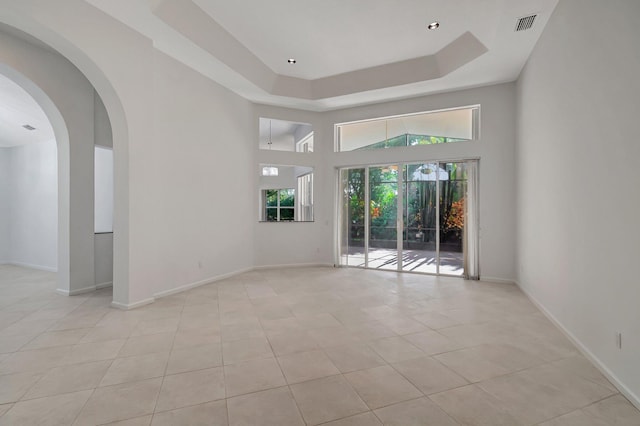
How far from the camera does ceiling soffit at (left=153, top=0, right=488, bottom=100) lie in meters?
3.96

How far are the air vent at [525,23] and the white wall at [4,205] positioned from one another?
1051cm

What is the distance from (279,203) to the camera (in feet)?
28.2

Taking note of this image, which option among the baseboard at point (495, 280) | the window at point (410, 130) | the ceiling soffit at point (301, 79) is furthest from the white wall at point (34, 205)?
the baseboard at point (495, 280)

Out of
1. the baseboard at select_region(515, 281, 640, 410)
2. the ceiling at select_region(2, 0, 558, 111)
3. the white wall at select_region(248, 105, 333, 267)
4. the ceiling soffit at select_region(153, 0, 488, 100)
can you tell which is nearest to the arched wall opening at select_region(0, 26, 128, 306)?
the ceiling at select_region(2, 0, 558, 111)

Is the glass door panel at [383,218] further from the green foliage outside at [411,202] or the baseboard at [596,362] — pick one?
the baseboard at [596,362]

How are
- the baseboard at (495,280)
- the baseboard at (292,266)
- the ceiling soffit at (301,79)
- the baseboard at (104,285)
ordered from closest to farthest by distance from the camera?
the ceiling soffit at (301,79)
the baseboard at (104,285)
the baseboard at (495,280)
the baseboard at (292,266)

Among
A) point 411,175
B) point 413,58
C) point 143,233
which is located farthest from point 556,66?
point 143,233

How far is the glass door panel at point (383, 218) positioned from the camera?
6.55 m

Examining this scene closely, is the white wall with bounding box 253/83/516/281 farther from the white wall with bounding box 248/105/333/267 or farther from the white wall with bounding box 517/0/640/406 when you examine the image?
the white wall with bounding box 517/0/640/406

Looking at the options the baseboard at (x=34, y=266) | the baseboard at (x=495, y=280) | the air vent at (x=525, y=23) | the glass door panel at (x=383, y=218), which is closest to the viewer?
the air vent at (x=525, y=23)

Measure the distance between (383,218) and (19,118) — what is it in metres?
7.80

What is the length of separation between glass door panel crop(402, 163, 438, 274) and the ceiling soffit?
1823 millimetres

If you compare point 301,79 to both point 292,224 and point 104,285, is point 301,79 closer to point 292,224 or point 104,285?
point 292,224

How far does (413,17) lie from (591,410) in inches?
180
